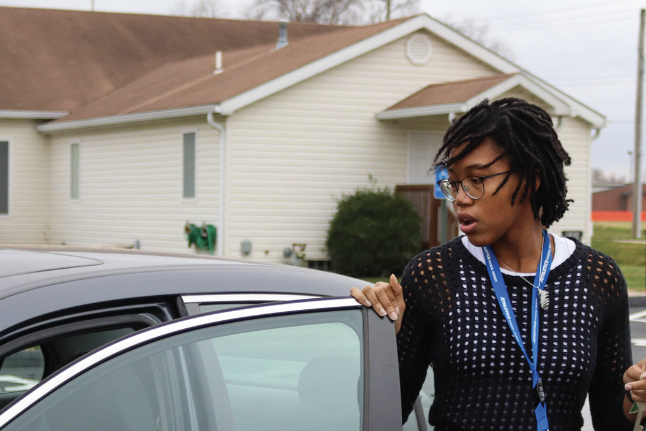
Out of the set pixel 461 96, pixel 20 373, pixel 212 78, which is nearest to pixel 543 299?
pixel 20 373

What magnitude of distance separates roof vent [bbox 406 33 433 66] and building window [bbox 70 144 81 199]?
831 centimetres

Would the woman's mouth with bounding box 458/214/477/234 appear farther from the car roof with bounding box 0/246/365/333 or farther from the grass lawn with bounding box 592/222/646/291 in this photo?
the grass lawn with bounding box 592/222/646/291

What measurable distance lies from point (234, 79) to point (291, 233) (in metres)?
3.46

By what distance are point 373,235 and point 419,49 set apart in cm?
467

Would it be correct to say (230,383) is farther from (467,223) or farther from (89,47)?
(89,47)

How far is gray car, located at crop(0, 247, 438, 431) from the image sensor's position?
1980mm

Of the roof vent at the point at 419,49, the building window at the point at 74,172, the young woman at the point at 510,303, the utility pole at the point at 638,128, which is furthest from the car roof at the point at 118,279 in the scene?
the utility pole at the point at 638,128

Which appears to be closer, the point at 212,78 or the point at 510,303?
the point at 510,303

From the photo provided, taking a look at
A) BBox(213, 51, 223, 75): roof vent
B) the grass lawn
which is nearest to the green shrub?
the grass lawn

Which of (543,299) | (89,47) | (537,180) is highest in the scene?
(89,47)

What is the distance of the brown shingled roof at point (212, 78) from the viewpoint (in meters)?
17.7

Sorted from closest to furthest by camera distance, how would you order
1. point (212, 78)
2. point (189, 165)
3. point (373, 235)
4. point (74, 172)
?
point (373, 235)
point (189, 165)
point (212, 78)
point (74, 172)

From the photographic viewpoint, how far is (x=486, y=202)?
2.35m

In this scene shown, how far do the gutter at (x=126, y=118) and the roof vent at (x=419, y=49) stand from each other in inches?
184
